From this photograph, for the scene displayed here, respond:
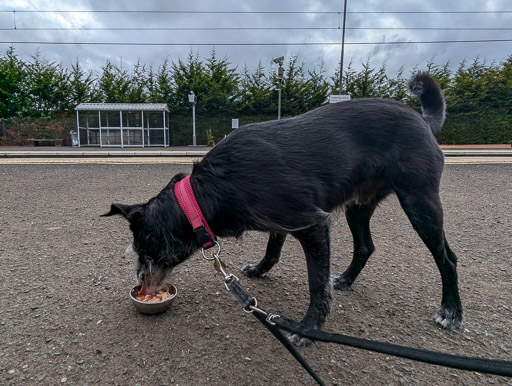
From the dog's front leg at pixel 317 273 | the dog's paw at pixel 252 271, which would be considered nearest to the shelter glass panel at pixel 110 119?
the dog's paw at pixel 252 271

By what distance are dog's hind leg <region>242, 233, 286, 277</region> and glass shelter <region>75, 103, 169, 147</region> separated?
2032 cm

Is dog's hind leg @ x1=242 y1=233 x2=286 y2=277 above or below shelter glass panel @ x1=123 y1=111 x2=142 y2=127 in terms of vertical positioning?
below

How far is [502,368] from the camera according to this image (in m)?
0.98

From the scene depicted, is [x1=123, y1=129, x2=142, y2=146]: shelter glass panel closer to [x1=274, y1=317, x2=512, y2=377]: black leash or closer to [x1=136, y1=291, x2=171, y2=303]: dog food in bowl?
[x1=136, y1=291, x2=171, y2=303]: dog food in bowl

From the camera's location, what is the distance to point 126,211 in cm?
195

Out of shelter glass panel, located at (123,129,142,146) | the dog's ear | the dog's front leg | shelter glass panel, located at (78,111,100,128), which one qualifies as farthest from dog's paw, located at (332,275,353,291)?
shelter glass panel, located at (78,111,100,128)

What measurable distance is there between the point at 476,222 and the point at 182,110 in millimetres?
23883

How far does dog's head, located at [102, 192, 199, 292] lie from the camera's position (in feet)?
6.38

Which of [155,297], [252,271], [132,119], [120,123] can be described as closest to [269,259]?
[252,271]

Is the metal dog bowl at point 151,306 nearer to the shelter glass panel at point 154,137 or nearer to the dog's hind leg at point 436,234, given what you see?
the dog's hind leg at point 436,234

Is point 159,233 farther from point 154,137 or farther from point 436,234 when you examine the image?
point 154,137

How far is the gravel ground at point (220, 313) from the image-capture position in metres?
1.80

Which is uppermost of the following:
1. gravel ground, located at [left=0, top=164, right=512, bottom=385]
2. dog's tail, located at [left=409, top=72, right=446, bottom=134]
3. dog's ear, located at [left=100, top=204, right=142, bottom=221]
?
dog's tail, located at [left=409, top=72, right=446, bottom=134]

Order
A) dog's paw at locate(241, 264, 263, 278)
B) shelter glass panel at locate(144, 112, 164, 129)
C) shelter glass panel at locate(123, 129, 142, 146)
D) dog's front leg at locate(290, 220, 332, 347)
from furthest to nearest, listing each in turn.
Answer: shelter glass panel at locate(144, 112, 164, 129) < shelter glass panel at locate(123, 129, 142, 146) < dog's paw at locate(241, 264, 263, 278) < dog's front leg at locate(290, 220, 332, 347)
